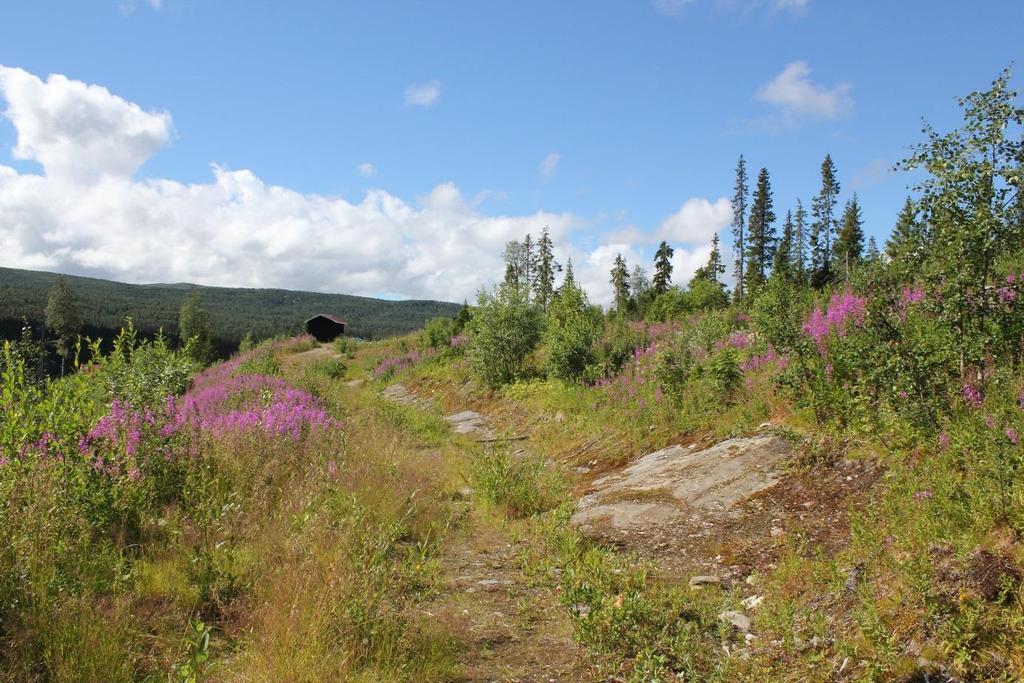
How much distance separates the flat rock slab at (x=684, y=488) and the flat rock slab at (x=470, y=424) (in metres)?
5.38

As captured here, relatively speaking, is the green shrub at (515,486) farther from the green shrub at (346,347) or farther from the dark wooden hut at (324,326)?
the dark wooden hut at (324,326)

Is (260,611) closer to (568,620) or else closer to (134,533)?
(134,533)

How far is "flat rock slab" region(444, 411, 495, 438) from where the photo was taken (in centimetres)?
1237

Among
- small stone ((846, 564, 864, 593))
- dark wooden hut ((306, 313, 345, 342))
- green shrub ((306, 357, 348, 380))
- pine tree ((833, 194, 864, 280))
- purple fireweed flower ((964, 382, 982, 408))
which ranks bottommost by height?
small stone ((846, 564, 864, 593))

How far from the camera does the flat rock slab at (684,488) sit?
5.65m

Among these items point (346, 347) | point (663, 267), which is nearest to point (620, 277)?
point (663, 267)

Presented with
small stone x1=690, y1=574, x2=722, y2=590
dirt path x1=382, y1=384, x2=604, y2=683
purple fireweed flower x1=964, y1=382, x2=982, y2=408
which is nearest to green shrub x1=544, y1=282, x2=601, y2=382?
dirt path x1=382, y1=384, x2=604, y2=683

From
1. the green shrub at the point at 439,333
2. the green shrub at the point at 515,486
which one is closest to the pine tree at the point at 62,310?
the green shrub at the point at 439,333

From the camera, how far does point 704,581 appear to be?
446 centimetres

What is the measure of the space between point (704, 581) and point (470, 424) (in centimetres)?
953

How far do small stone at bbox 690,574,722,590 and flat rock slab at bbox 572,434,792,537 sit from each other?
96 cm

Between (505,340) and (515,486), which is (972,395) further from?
(505,340)

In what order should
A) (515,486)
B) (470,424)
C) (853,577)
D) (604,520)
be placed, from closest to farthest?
(853,577), (604,520), (515,486), (470,424)

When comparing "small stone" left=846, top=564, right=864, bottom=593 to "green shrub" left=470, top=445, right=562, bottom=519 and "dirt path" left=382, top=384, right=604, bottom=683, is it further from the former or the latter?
"green shrub" left=470, top=445, right=562, bottom=519
